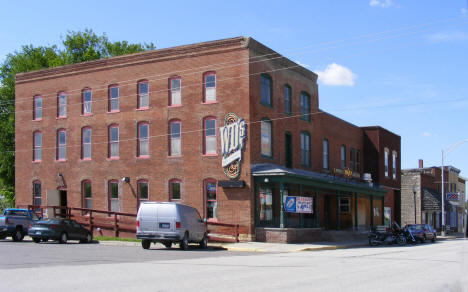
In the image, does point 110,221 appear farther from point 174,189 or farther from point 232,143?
point 232,143

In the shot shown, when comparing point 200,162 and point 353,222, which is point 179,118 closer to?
point 200,162

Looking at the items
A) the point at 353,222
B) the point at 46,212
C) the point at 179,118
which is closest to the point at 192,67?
the point at 179,118

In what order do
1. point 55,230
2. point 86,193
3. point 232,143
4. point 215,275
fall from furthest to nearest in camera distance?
point 86,193 → point 232,143 → point 55,230 → point 215,275

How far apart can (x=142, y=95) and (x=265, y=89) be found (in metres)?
7.97

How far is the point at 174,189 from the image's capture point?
34562mm

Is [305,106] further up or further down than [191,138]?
further up

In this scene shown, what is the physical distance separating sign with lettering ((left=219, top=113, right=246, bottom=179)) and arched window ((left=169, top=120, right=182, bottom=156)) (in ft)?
10.8

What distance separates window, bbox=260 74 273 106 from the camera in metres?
33.4

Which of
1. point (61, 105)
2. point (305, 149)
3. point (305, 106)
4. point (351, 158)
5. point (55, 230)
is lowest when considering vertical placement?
point (55, 230)

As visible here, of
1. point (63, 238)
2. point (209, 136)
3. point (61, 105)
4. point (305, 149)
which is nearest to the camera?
point (63, 238)

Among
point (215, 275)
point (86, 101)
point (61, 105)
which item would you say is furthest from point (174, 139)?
point (215, 275)

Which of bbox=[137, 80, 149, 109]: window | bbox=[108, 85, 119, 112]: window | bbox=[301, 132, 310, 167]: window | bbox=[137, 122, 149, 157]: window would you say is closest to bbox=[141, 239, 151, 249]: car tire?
bbox=[137, 122, 149, 157]: window

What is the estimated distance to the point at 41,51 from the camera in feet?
190

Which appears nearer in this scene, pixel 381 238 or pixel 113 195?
pixel 381 238
